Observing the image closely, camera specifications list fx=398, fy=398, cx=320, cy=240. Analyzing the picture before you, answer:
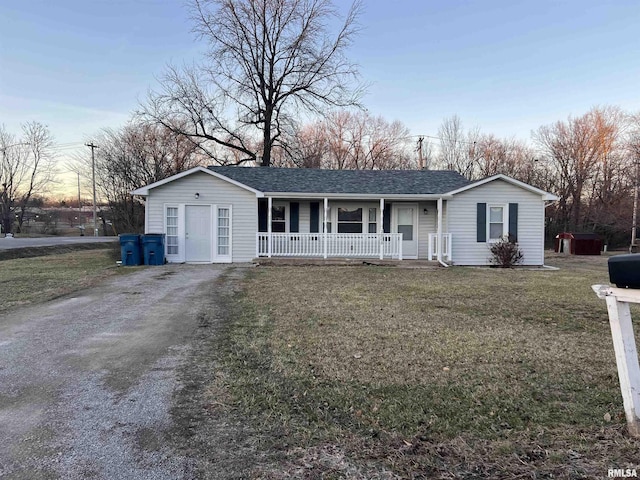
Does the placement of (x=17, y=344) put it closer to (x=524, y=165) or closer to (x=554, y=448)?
(x=554, y=448)

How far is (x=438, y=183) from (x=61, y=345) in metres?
13.6

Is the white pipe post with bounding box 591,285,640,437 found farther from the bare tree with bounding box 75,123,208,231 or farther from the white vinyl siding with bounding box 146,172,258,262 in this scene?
the bare tree with bounding box 75,123,208,231

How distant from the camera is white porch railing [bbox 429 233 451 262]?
1387 cm

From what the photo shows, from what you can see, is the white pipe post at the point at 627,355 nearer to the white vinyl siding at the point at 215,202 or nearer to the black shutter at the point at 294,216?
the white vinyl siding at the point at 215,202

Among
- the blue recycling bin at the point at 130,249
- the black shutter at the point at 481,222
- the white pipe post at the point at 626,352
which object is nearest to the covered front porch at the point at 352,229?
the black shutter at the point at 481,222

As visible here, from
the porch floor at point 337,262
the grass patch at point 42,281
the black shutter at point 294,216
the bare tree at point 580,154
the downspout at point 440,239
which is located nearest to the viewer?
the grass patch at point 42,281

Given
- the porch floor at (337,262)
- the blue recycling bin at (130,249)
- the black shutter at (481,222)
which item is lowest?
the porch floor at (337,262)

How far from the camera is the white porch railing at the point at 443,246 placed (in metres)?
13.9

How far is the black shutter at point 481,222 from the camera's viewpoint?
13984mm

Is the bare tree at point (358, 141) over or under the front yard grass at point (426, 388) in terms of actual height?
over

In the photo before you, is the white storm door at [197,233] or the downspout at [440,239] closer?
the downspout at [440,239]

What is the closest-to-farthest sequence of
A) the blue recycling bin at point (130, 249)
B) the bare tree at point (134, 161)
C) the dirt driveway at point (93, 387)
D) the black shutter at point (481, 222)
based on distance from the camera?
the dirt driveway at point (93, 387)
the blue recycling bin at point (130, 249)
the black shutter at point (481, 222)
the bare tree at point (134, 161)

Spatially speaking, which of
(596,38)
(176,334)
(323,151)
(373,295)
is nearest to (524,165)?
(323,151)

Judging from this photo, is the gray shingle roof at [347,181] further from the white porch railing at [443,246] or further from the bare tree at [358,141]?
the bare tree at [358,141]
